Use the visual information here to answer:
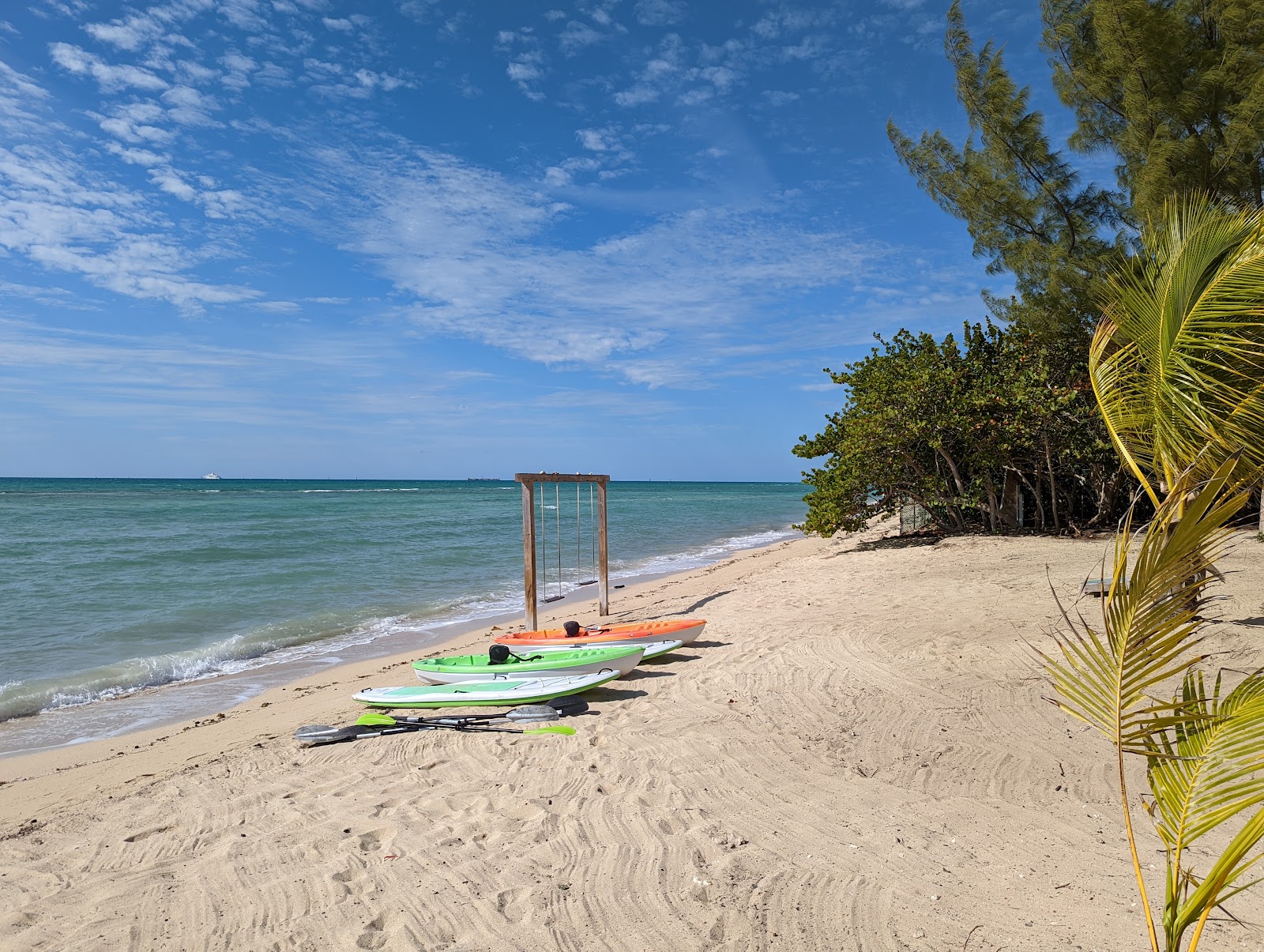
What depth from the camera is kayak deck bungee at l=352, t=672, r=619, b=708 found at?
7.32m

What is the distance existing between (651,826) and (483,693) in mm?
3350

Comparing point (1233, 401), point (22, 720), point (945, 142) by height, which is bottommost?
point (22, 720)

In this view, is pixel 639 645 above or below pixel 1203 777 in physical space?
below

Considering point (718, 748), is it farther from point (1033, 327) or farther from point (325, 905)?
point (1033, 327)

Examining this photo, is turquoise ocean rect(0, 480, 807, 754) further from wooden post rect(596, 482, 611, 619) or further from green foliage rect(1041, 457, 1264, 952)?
green foliage rect(1041, 457, 1264, 952)

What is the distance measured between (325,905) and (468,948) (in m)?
0.85

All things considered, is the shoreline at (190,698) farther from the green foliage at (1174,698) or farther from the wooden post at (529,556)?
the green foliage at (1174,698)

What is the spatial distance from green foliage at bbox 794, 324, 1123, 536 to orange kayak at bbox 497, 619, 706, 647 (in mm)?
7083

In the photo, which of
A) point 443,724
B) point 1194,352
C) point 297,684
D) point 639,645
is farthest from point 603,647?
point 1194,352

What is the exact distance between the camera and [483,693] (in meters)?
7.54

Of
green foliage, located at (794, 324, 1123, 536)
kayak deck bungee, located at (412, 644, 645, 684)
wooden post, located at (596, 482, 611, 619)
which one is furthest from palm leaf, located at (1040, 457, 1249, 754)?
green foliage, located at (794, 324, 1123, 536)

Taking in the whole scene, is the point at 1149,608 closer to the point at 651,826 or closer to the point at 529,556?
the point at 651,826

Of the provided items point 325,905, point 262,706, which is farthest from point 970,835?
point 262,706

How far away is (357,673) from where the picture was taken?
33.6 ft
